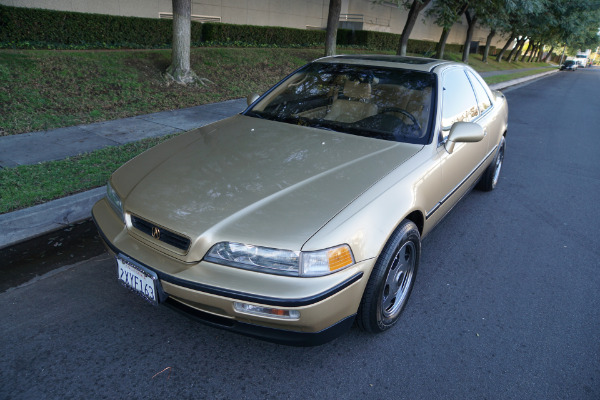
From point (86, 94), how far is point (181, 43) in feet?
7.58

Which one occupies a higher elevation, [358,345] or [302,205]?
[302,205]

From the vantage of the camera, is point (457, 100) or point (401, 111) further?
point (457, 100)

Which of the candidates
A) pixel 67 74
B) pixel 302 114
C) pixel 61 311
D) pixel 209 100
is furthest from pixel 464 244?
pixel 67 74

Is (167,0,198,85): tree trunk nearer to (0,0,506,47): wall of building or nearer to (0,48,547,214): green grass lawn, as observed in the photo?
(0,48,547,214): green grass lawn

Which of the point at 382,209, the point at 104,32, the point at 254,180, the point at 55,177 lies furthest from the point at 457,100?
the point at 104,32

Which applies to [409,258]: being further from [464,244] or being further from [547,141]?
[547,141]

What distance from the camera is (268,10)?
19344mm

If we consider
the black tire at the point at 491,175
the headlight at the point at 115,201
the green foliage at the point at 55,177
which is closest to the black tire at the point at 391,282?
the headlight at the point at 115,201

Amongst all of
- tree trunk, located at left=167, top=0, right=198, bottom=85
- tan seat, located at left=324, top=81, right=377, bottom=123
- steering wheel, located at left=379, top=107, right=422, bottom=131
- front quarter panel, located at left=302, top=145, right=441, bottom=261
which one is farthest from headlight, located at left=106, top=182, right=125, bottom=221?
tree trunk, located at left=167, top=0, right=198, bottom=85

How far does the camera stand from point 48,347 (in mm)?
2402

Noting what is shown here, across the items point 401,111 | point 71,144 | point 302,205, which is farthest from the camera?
point 71,144

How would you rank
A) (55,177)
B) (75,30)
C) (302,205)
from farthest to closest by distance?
(75,30) < (55,177) < (302,205)

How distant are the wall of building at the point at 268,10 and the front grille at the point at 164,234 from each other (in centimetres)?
1163

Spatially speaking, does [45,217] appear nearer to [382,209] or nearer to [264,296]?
[264,296]
